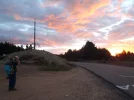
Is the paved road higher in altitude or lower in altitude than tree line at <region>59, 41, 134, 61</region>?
lower

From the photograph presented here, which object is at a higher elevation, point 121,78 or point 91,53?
point 91,53

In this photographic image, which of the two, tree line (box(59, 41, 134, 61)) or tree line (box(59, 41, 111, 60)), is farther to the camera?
tree line (box(59, 41, 111, 60))

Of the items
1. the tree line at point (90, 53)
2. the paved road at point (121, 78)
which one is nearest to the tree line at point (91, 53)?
the tree line at point (90, 53)

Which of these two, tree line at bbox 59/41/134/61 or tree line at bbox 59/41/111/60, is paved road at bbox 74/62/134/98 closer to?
tree line at bbox 59/41/111/60

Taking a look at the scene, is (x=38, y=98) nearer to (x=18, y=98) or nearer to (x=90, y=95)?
(x=18, y=98)

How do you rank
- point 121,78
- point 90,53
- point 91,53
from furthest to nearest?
Result: 1. point 90,53
2. point 91,53
3. point 121,78

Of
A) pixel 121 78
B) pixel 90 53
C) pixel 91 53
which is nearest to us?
pixel 121 78

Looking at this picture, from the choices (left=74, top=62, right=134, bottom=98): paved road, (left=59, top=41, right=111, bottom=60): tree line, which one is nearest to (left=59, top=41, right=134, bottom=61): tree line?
(left=59, top=41, right=111, bottom=60): tree line

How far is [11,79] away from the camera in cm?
1541

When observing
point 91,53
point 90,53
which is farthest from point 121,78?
point 90,53

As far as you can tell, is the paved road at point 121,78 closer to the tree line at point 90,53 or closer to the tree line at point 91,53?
the tree line at point 90,53

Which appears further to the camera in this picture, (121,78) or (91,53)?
(91,53)

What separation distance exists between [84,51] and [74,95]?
92793 mm

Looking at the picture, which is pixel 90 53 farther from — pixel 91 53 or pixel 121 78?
pixel 121 78
